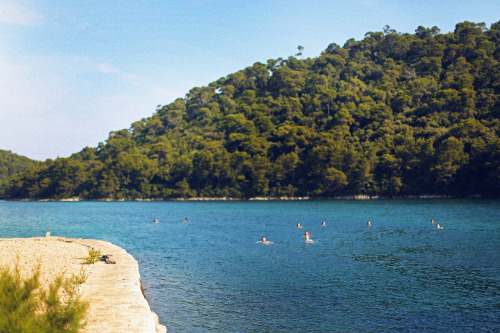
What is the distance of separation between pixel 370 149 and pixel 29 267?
383 ft

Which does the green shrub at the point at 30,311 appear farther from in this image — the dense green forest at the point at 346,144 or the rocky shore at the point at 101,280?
the dense green forest at the point at 346,144

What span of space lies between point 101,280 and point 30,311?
766cm

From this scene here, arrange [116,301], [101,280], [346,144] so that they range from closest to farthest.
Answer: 1. [116,301]
2. [101,280]
3. [346,144]

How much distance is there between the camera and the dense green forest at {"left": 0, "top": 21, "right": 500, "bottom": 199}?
110 meters

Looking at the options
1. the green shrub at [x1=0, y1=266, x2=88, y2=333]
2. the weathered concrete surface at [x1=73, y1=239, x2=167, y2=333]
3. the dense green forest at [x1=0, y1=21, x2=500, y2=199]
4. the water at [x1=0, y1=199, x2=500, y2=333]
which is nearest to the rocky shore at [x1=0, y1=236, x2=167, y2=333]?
the weathered concrete surface at [x1=73, y1=239, x2=167, y2=333]

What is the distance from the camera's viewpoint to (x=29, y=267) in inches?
702

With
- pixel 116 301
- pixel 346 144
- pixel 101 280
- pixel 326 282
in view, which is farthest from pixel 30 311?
pixel 346 144

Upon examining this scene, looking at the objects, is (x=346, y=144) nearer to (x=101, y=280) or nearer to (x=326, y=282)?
(x=326, y=282)

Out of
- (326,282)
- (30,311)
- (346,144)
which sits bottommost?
(326,282)

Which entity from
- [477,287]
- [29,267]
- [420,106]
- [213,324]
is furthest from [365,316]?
[420,106]

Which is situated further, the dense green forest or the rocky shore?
the dense green forest

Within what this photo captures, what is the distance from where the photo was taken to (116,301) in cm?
1300

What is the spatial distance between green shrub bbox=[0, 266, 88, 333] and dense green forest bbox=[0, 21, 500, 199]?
338 feet

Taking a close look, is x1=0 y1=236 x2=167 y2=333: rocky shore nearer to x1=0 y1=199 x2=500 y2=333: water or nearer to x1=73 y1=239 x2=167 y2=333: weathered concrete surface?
x1=73 y1=239 x2=167 y2=333: weathered concrete surface
